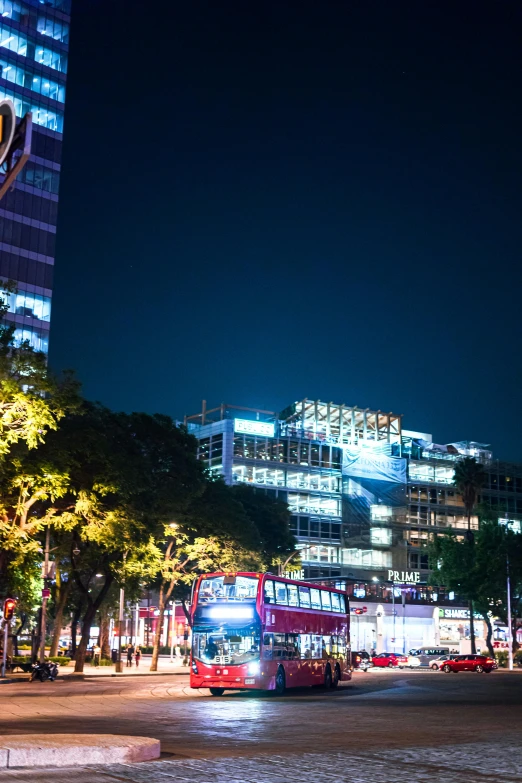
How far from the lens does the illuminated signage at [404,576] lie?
4742 inches

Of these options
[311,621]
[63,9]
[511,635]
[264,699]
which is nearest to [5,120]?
[264,699]

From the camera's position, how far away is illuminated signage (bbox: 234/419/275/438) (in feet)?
387

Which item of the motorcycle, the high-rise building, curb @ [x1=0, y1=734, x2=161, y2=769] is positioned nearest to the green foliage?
the high-rise building

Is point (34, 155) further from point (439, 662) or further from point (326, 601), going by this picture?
point (326, 601)

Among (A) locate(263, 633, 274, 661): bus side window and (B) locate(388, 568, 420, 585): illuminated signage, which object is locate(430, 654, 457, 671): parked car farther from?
(B) locate(388, 568, 420, 585): illuminated signage

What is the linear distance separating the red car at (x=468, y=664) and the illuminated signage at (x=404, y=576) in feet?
166

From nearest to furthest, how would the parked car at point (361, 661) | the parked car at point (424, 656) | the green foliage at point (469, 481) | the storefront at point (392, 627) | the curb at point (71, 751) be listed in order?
the curb at point (71, 751) < the parked car at point (361, 661) < the parked car at point (424, 656) < the green foliage at point (469, 481) < the storefront at point (392, 627)

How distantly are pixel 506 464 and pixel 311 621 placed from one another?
104m

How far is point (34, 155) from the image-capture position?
302 feet

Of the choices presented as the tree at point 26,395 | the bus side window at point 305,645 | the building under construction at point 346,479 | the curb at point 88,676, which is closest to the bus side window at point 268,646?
the bus side window at point 305,645

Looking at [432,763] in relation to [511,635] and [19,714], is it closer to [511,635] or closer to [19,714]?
[19,714]

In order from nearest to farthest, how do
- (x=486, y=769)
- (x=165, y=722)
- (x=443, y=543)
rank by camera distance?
(x=486, y=769) < (x=165, y=722) < (x=443, y=543)

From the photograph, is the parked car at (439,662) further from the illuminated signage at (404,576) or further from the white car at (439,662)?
the illuminated signage at (404,576)

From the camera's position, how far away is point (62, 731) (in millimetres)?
18859
